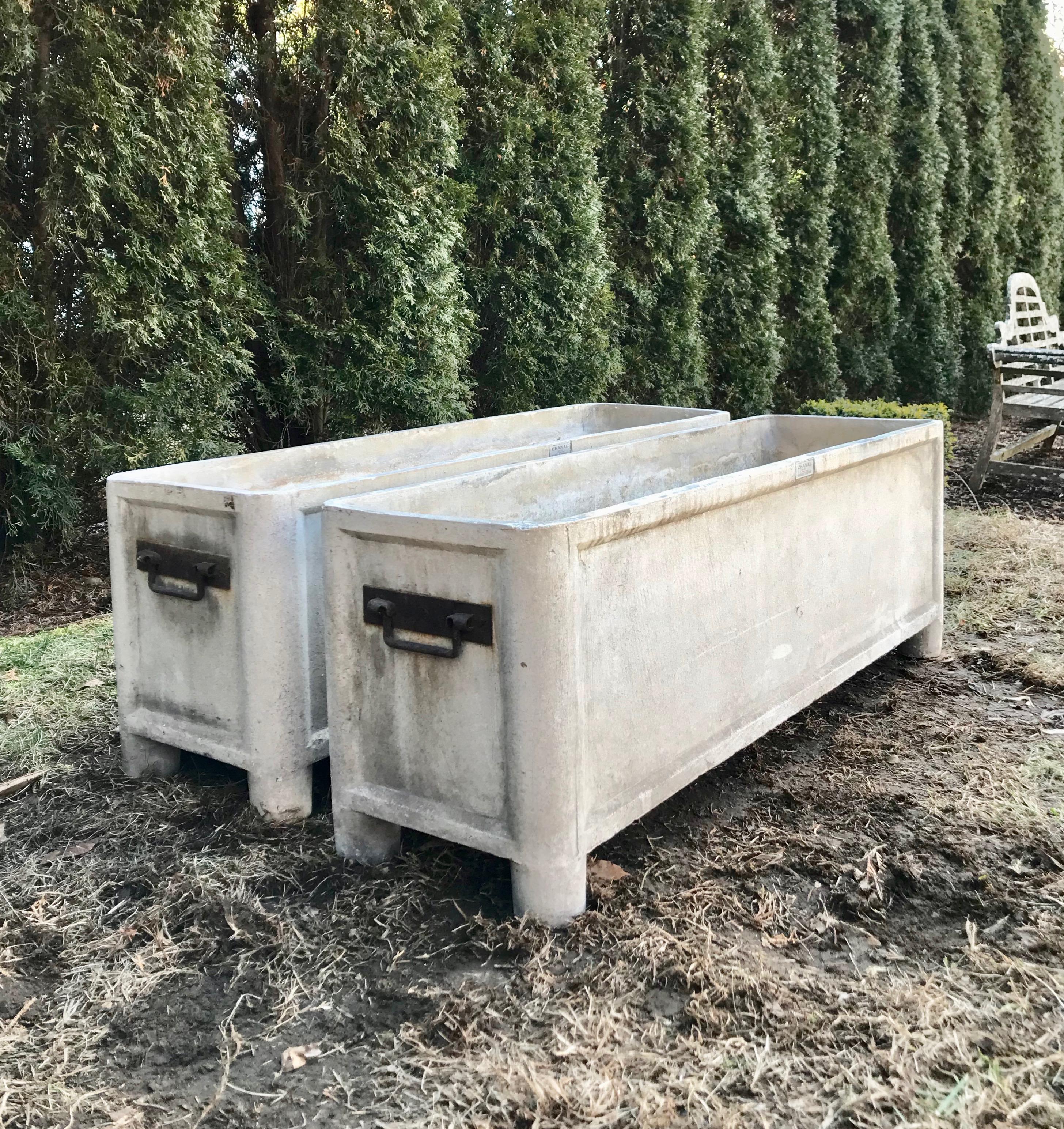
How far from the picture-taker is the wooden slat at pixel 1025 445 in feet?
24.5

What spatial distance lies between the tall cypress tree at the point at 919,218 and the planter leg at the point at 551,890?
821cm

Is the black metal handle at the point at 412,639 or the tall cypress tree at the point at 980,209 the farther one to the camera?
the tall cypress tree at the point at 980,209

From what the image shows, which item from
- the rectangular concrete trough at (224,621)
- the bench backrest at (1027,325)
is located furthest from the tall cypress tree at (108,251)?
the bench backrest at (1027,325)

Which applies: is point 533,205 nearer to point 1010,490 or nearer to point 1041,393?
point 1010,490

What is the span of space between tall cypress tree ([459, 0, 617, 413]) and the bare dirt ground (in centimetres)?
313

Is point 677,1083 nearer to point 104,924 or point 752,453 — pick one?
point 104,924

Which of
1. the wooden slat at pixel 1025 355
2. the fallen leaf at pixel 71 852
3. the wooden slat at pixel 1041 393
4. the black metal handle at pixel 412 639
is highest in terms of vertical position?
the wooden slat at pixel 1025 355

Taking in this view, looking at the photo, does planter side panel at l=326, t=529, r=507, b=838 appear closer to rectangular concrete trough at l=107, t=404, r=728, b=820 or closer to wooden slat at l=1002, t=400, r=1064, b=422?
rectangular concrete trough at l=107, t=404, r=728, b=820

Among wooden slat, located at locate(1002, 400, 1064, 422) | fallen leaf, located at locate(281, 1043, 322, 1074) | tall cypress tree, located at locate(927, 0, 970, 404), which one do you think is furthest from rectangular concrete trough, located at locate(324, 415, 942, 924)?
tall cypress tree, located at locate(927, 0, 970, 404)

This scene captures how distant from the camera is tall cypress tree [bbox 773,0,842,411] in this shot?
8.12 meters

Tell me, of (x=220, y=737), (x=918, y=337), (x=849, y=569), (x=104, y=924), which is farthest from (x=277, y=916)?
(x=918, y=337)

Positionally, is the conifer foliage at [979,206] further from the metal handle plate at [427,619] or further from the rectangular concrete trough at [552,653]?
the metal handle plate at [427,619]

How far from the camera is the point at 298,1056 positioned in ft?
6.71

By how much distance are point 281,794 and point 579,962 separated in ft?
3.17
